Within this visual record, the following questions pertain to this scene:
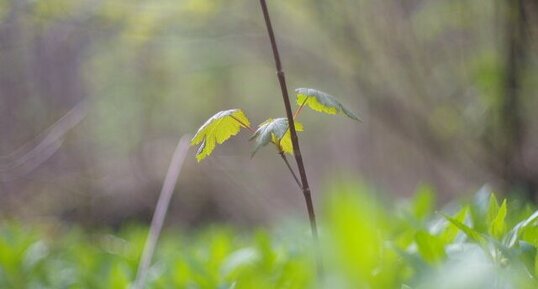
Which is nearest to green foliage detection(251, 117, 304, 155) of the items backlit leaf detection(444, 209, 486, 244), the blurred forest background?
backlit leaf detection(444, 209, 486, 244)

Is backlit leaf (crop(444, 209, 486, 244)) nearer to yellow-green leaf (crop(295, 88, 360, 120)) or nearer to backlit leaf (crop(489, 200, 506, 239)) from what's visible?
backlit leaf (crop(489, 200, 506, 239))

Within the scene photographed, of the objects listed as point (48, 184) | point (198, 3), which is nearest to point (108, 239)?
point (198, 3)

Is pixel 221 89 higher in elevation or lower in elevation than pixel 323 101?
lower

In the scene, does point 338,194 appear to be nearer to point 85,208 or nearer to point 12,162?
point 12,162

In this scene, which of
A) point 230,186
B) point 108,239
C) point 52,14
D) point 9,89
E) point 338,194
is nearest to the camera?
point 338,194

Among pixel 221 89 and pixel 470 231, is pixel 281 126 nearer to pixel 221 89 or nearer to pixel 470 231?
pixel 470 231

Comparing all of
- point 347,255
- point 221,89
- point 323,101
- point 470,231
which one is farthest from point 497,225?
point 221,89
